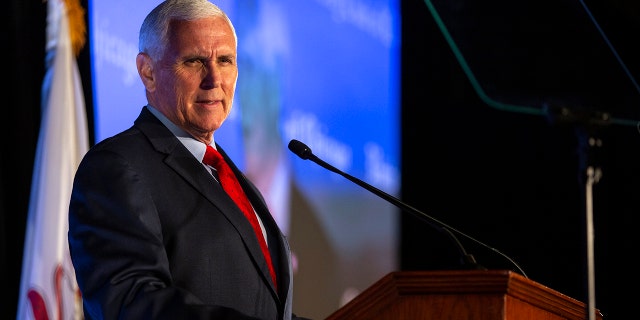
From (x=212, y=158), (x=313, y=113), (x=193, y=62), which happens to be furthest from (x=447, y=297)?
(x=313, y=113)

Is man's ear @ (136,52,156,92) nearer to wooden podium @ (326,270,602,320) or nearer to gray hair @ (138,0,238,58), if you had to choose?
gray hair @ (138,0,238,58)

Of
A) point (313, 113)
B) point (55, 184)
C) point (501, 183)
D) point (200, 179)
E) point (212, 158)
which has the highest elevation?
point (501, 183)

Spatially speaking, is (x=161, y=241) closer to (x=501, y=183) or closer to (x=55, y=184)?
(x=55, y=184)

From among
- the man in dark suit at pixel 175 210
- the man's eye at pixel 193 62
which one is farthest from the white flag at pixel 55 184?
the man's eye at pixel 193 62

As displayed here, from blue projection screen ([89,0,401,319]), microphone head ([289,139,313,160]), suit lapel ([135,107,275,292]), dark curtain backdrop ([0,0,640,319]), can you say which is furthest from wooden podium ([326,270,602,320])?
dark curtain backdrop ([0,0,640,319])

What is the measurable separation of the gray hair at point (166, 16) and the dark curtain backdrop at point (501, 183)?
3169 millimetres

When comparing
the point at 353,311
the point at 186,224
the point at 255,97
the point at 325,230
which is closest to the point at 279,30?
the point at 255,97

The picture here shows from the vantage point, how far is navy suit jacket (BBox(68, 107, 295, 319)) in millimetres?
1910

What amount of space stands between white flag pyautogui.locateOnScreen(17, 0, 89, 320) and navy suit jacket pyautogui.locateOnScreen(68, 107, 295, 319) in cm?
105

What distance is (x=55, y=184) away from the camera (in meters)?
3.27

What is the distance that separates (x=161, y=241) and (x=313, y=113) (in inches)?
93.2

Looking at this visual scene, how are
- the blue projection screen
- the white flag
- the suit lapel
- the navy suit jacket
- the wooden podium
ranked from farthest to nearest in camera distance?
the blue projection screen, the white flag, the suit lapel, the navy suit jacket, the wooden podium

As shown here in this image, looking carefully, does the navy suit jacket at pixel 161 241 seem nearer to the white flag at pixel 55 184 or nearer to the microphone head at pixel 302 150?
the microphone head at pixel 302 150

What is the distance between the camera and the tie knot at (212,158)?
2355 millimetres
